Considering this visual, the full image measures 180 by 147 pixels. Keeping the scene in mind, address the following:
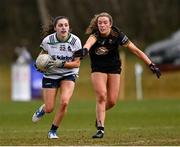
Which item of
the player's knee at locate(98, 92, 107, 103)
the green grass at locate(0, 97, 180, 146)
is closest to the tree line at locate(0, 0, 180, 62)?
the green grass at locate(0, 97, 180, 146)

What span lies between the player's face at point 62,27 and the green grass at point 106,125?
6.09 ft

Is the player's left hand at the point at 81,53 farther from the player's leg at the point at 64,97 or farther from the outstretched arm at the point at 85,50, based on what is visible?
the player's leg at the point at 64,97

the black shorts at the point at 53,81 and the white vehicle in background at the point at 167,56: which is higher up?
the white vehicle in background at the point at 167,56

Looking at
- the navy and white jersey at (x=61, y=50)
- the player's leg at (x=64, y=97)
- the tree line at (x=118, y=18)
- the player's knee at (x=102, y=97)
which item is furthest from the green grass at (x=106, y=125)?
the tree line at (x=118, y=18)

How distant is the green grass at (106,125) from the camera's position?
14758mm

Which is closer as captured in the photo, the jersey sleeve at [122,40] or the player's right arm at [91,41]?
the player's right arm at [91,41]

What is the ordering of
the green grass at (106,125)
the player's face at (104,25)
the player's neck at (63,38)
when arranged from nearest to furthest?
1. the green grass at (106,125)
2. the player's neck at (63,38)
3. the player's face at (104,25)

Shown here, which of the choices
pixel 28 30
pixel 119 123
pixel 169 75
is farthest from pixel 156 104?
pixel 28 30

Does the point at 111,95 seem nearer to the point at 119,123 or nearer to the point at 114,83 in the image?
the point at 114,83

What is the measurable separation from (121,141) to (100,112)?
1317 millimetres

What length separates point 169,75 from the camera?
37.1 meters

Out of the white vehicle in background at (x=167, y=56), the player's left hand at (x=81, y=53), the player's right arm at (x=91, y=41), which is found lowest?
the player's left hand at (x=81, y=53)

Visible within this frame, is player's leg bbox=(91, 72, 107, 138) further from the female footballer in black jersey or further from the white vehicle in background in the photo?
the white vehicle in background

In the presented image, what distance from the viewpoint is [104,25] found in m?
15.5
